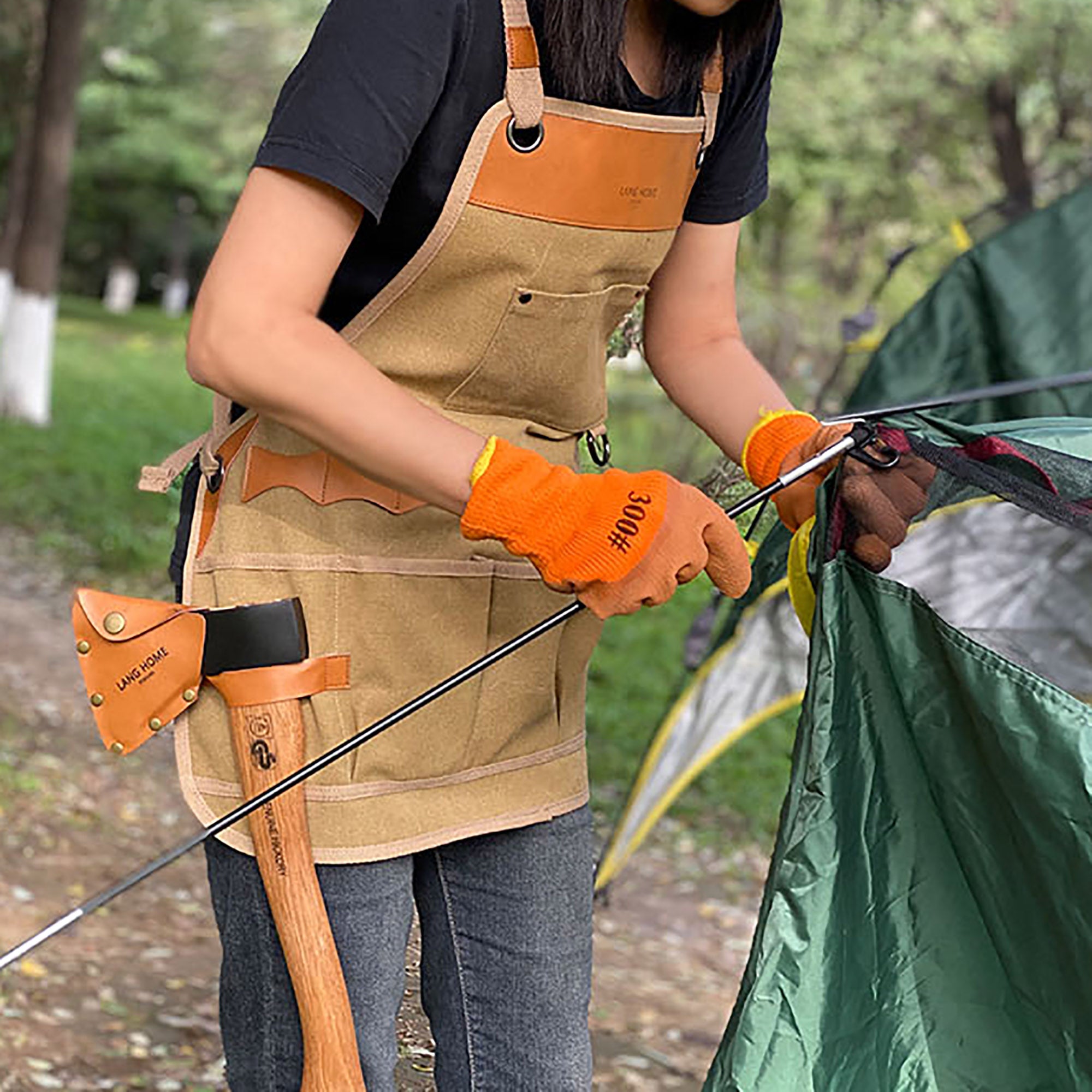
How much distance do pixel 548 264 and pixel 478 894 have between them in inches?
25.8

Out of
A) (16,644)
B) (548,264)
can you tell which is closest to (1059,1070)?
(548,264)

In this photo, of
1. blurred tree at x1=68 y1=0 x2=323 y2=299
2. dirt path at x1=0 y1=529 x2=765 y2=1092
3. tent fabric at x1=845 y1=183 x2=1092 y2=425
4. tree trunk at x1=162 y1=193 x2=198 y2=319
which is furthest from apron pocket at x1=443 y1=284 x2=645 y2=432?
tree trunk at x1=162 y1=193 x2=198 y2=319

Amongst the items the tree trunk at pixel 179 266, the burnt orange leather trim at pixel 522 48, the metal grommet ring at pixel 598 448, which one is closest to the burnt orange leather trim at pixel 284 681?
the metal grommet ring at pixel 598 448

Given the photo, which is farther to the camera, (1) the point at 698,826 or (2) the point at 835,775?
(1) the point at 698,826

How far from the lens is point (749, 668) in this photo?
4.18 meters

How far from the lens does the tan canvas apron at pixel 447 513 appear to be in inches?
66.2

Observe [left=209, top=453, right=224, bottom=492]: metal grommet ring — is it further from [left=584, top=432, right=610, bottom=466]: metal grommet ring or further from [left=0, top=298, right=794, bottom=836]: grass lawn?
[left=0, top=298, right=794, bottom=836]: grass lawn

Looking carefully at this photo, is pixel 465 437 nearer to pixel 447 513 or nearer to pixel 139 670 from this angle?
pixel 447 513

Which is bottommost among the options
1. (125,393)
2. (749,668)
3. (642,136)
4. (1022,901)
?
(125,393)

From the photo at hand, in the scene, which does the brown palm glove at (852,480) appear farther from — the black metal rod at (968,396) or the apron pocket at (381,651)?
the apron pocket at (381,651)

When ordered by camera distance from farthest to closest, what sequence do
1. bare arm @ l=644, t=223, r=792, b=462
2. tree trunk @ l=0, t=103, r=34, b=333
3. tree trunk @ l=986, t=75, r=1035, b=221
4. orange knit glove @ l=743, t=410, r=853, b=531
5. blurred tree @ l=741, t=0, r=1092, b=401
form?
tree trunk @ l=0, t=103, r=34, b=333
tree trunk @ l=986, t=75, r=1035, b=221
blurred tree @ l=741, t=0, r=1092, b=401
bare arm @ l=644, t=223, r=792, b=462
orange knit glove @ l=743, t=410, r=853, b=531

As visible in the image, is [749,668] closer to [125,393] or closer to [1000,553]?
[1000,553]

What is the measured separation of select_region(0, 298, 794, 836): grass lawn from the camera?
19.1ft

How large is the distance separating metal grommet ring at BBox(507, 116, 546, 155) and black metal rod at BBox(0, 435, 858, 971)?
389 millimetres
